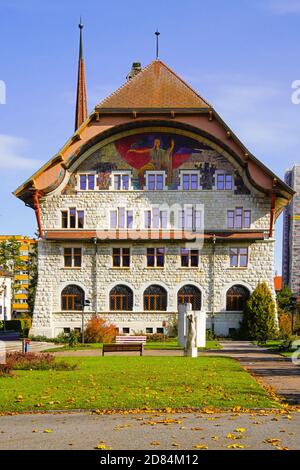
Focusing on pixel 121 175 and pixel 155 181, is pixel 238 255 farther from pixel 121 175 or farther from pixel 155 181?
pixel 121 175

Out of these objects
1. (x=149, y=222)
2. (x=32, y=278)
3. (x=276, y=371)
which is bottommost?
(x=276, y=371)

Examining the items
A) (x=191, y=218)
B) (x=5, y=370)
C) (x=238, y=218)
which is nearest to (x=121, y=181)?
(x=191, y=218)

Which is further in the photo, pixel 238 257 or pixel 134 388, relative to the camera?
pixel 238 257

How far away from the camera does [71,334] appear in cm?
4344

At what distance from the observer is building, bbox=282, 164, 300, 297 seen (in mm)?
125812

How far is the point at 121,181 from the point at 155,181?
Result: 2.36m

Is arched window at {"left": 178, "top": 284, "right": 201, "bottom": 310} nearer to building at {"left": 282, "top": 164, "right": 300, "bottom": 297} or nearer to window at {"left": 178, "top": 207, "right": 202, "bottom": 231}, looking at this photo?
window at {"left": 178, "top": 207, "right": 202, "bottom": 231}

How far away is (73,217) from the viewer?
155 feet

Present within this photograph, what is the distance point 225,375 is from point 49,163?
29.2 meters

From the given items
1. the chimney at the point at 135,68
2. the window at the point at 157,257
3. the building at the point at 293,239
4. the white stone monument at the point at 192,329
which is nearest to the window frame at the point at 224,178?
the window at the point at 157,257

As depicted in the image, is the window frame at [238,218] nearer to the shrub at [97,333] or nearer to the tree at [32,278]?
the shrub at [97,333]

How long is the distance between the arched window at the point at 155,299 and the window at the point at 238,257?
5.15 metres

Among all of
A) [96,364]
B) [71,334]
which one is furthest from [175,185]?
[96,364]
